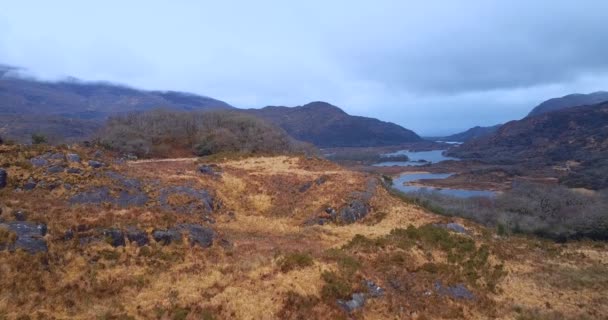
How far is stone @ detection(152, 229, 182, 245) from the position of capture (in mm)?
17172

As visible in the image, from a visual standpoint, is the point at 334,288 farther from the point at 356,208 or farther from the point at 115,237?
the point at 356,208

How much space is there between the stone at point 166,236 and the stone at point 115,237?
133 centimetres

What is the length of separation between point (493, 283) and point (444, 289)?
3.07 metres

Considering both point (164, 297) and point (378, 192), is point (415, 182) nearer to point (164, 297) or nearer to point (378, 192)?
point (378, 192)

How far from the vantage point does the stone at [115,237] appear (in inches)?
628

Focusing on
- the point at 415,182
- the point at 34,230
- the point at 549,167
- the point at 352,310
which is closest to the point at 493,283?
the point at 352,310

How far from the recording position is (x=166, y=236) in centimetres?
1736

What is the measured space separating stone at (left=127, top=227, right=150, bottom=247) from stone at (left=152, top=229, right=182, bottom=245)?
420 mm

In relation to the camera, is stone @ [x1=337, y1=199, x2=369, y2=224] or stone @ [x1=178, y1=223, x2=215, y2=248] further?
stone @ [x1=337, y1=199, x2=369, y2=224]

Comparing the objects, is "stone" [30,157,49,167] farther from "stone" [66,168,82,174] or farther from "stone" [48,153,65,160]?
"stone" [66,168,82,174]

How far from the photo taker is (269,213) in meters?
26.3

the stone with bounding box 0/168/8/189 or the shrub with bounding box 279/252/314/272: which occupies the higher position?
the stone with bounding box 0/168/8/189

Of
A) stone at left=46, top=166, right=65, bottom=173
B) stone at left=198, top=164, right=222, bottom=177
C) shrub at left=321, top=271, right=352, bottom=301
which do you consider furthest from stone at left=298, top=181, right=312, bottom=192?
stone at left=46, top=166, right=65, bottom=173

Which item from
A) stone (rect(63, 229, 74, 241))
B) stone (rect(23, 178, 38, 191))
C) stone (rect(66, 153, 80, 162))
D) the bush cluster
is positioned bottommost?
stone (rect(63, 229, 74, 241))
